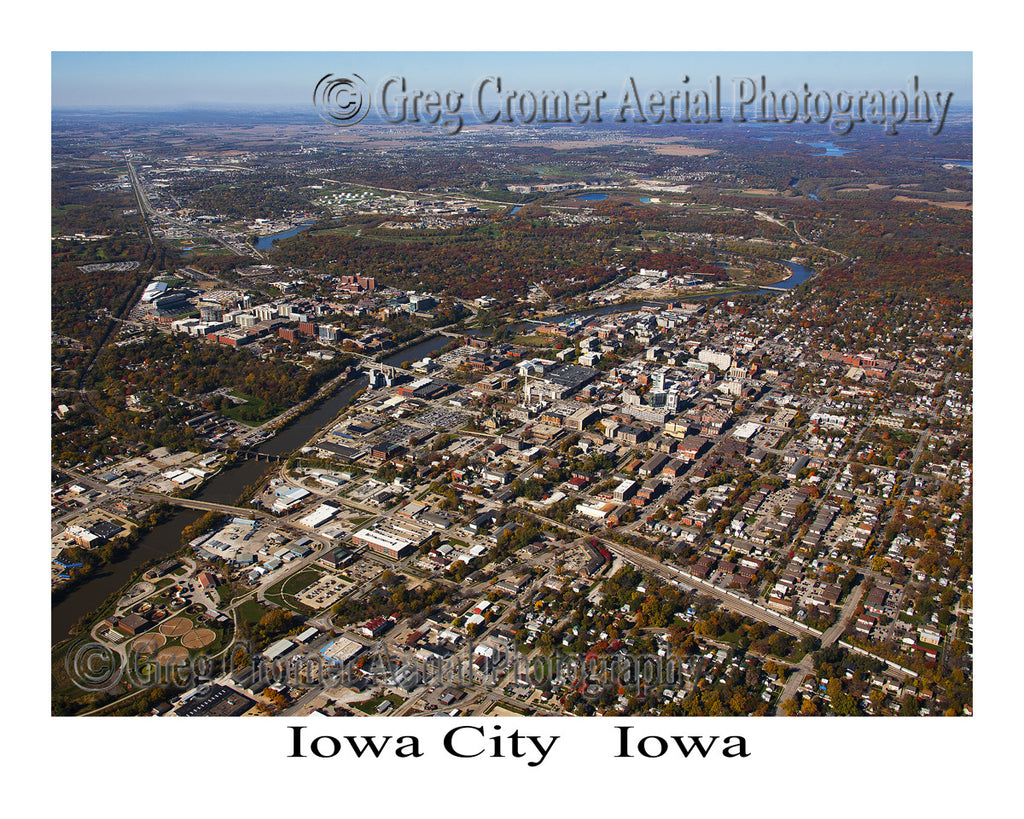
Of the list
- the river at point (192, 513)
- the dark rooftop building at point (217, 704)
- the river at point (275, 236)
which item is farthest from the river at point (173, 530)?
the river at point (275, 236)

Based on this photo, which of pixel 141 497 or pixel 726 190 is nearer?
pixel 141 497

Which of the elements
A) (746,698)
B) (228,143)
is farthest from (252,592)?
(228,143)
